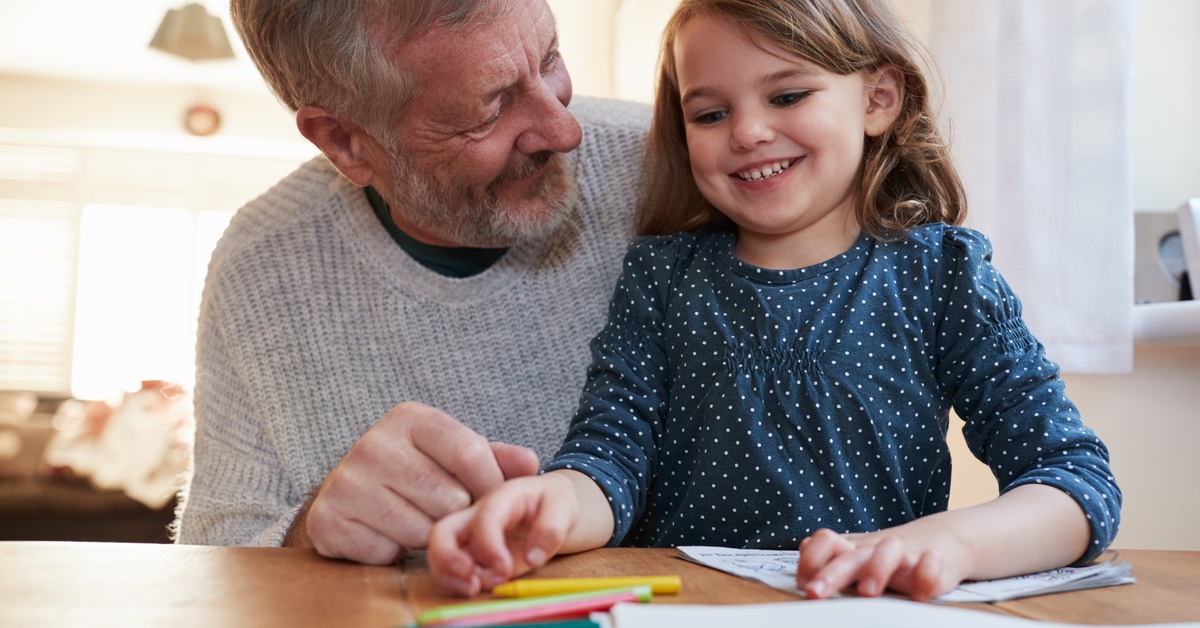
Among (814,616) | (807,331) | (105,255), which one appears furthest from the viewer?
(105,255)

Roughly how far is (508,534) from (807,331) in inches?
15.5

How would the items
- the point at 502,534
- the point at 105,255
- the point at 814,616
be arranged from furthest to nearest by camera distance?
the point at 105,255 → the point at 502,534 → the point at 814,616

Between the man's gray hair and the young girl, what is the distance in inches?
11.3

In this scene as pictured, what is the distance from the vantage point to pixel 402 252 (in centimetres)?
133

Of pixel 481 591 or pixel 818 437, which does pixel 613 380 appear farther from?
pixel 481 591

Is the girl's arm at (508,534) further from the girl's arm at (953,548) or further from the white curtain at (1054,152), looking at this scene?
the white curtain at (1054,152)

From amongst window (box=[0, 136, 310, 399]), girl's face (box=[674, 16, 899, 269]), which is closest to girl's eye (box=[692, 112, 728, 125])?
girl's face (box=[674, 16, 899, 269])

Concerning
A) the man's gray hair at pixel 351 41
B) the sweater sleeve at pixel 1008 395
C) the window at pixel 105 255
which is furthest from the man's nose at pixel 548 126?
the window at pixel 105 255

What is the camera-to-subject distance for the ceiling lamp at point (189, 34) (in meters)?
→ 4.40

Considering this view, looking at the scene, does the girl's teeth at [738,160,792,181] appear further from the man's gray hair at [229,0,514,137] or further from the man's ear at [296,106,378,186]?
the man's ear at [296,106,378,186]

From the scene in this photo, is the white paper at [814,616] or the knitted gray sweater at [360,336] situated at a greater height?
the white paper at [814,616]

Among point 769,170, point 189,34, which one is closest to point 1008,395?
point 769,170

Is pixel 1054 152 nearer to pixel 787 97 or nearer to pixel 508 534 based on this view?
pixel 787 97

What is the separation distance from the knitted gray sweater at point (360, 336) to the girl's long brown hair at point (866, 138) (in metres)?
0.19
